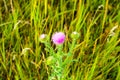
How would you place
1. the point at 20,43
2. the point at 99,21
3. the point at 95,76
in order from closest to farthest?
the point at 95,76, the point at 20,43, the point at 99,21

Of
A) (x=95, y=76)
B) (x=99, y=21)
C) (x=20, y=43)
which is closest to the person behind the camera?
(x=95, y=76)

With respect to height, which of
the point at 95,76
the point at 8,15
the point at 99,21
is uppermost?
the point at 8,15

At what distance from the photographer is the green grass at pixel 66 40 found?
1438mm

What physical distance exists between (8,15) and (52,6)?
0.79ft

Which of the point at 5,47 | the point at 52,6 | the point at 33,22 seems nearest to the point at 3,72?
→ the point at 5,47

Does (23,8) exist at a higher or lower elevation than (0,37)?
higher

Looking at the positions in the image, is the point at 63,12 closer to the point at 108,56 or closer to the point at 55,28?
the point at 55,28

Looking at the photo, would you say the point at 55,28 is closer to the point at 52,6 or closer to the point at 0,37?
the point at 52,6

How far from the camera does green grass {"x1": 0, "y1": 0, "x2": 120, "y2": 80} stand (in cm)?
144

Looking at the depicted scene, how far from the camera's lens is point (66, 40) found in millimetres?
1499

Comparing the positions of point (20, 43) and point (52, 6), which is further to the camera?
point (52, 6)

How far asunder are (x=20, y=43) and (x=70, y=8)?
1.24 feet

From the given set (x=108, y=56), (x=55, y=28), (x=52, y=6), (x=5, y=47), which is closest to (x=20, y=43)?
(x=5, y=47)

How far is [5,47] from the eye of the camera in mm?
1585
